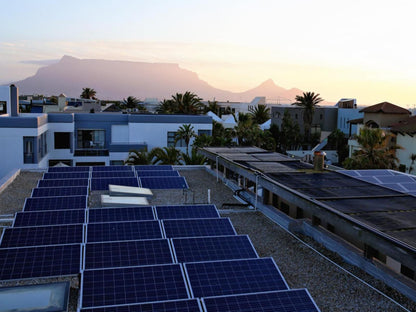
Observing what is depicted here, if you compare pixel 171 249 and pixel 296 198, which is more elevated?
pixel 296 198

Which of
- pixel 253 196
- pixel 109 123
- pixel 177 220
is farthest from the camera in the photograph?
pixel 109 123

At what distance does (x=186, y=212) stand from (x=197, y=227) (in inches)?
53.6

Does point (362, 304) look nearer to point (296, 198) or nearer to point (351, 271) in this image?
point (351, 271)

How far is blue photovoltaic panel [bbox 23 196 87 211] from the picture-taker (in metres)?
12.8

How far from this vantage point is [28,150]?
3016cm

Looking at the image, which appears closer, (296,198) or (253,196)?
(296,198)

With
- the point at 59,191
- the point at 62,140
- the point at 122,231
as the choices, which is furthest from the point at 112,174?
the point at 62,140

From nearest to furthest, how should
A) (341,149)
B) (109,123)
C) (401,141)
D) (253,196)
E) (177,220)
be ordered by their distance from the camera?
(177,220), (253,196), (109,123), (401,141), (341,149)

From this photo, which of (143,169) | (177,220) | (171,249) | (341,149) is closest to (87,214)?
(177,220)

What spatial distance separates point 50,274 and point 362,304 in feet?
18.8

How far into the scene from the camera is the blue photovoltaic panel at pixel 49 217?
11086 millimetres

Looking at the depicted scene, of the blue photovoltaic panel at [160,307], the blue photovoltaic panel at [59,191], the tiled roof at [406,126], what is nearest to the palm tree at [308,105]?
the tiled roof at [406,126]

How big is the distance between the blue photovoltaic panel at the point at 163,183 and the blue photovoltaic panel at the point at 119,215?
16.6 feet

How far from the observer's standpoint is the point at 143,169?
68.0ft
